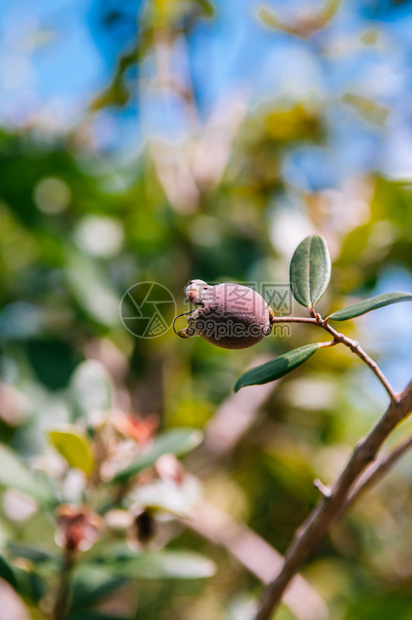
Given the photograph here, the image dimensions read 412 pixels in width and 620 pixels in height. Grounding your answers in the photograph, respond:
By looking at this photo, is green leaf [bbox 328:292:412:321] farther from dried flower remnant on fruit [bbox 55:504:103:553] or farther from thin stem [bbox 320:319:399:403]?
dried flower remnant on fruit [bbox 55:504:103:553]

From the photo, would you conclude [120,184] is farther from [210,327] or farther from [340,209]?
[210,327]

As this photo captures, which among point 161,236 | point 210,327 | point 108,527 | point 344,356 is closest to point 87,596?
point 108,527

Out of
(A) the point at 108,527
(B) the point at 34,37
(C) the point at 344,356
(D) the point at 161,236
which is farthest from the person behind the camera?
(B) the point at 34,37

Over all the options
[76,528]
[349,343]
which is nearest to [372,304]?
[349,343]

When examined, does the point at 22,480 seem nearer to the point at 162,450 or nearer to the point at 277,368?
the point at 162,450

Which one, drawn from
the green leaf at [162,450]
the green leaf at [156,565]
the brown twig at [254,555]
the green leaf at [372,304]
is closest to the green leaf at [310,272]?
the green leaf at [372,304]

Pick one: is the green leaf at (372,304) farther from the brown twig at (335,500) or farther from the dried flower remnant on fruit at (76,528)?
the dried flower remnant on fruit at (76,528)
